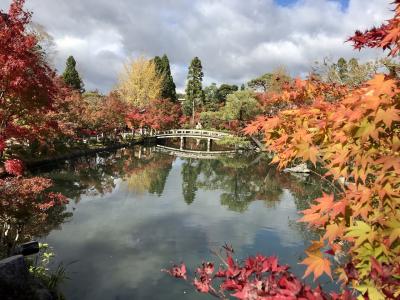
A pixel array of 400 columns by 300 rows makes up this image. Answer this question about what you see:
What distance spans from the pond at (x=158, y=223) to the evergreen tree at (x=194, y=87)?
29.5m

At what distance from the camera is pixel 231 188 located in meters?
19.7

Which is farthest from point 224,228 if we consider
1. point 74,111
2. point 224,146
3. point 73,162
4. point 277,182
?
point 224,146

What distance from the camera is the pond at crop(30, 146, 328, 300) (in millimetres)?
8227

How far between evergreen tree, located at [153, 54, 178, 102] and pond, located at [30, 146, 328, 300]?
32929 millimetres

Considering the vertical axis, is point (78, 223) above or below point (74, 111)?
below

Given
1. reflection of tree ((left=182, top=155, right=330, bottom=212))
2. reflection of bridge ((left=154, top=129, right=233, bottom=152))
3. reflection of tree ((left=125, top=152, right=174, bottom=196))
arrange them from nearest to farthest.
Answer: reflection of tree ((left=182, top=155, right=330, bottom=212)), reflection of tree ((left=125, top=152, right=174, bottom=196)), reflection of bridge ((left=154, top=129, right=233, bottom=152))


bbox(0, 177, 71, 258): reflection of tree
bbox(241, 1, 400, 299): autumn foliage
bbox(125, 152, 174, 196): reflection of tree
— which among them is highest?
bbox(241, 1, 400, 299): autumn foliage

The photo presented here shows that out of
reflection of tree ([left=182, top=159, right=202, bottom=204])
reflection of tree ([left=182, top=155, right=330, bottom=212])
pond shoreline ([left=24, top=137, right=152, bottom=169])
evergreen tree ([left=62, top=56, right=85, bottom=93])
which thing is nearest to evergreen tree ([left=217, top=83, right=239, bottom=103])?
pond shoreline ([left=24, top=137, right=152, bottom=169])

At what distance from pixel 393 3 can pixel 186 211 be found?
41.8ft

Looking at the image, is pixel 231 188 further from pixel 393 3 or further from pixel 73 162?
pixel 393 3

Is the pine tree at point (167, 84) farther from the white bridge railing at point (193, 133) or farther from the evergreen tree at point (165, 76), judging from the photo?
the white bridge railing at point (193, 133)

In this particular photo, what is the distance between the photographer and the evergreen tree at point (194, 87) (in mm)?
52531

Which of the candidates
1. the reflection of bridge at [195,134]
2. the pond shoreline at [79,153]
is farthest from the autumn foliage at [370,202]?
the reflection of bridge at [195,134]

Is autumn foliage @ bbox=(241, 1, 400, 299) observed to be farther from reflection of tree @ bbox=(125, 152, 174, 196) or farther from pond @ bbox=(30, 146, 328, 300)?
reflection of tree @ bbox=(125, 152, 174, 196)
